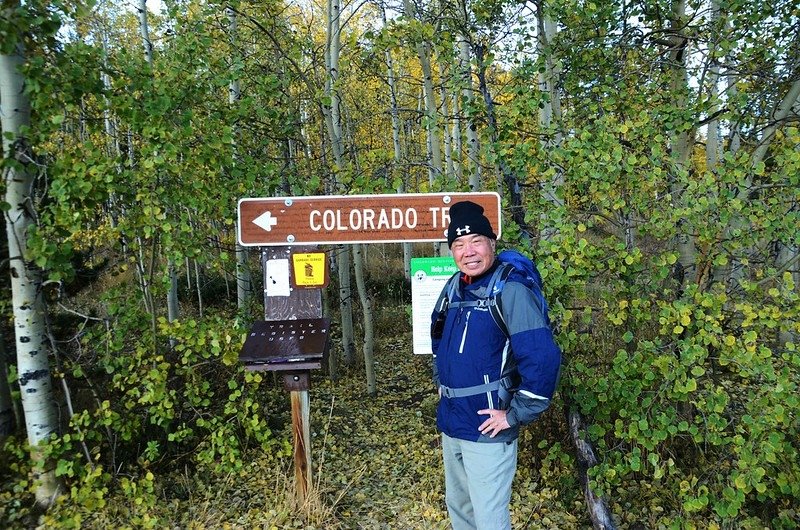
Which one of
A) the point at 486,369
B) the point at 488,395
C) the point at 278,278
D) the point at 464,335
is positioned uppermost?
the point at 278,278

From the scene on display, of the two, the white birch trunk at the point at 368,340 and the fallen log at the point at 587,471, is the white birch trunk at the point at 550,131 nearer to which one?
the fallen log at the point at 587,471

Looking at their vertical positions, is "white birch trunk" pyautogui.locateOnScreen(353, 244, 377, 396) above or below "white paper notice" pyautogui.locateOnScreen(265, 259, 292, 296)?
below

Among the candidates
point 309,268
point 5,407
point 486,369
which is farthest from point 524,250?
point 5,407

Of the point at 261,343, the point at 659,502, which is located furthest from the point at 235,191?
the point at 659,502

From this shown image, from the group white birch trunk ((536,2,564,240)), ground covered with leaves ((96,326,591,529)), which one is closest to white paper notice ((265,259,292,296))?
ground covered with leaves ((96,326,591,529))

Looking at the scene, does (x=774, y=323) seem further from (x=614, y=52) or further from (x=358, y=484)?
(x=358, y=484)

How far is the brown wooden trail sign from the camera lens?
3.12 meters

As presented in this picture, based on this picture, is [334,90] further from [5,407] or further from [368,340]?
[5,407]

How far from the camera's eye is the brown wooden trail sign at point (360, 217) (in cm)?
312

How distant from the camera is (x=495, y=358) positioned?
228 cm

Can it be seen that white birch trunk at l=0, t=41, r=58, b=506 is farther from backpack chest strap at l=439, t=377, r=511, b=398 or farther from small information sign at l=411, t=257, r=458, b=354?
backpack chest strap at l=439, t=377, r=511, b=398

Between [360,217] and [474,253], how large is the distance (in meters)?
1.03

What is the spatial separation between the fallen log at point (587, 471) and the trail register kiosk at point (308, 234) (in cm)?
164

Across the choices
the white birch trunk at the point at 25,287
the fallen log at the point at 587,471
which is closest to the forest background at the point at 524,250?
the white birch trunk at the point at 25,287
